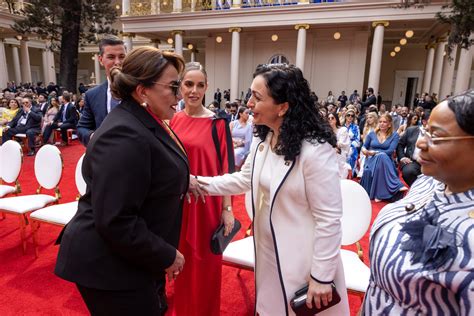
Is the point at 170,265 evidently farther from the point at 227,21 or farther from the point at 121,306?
the point at 227,21

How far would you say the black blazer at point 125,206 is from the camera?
1.11m

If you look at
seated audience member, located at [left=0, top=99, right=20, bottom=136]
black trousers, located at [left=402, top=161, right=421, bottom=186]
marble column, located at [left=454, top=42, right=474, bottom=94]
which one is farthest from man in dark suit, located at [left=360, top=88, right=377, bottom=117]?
seated audience member, located at [left=0, top=99, right=20, bottom=136]

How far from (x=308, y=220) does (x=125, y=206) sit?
0.78m

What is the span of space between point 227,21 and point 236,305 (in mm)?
15327

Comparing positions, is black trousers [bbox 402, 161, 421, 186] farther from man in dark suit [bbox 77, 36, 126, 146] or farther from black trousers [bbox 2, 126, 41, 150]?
black trousers [bbox 2, 126, 41, 150]

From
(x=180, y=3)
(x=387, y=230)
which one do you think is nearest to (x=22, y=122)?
(x=387, y=230)

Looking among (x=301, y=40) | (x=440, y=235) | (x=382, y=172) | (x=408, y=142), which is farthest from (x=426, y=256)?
(x=301, y=40)

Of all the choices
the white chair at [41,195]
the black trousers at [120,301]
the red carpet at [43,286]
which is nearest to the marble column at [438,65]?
the red carpet at [43,286]

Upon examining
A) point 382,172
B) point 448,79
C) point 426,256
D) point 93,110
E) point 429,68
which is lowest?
point 382,172

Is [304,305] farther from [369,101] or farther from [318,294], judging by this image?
[369,101]

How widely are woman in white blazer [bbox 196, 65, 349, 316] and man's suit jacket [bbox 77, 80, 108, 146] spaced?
1515 millimetres

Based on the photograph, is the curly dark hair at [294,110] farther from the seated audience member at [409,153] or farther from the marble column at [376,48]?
the marble column at [376,48]

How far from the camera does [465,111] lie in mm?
887

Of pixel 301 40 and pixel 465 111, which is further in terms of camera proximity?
pixel 301 40
